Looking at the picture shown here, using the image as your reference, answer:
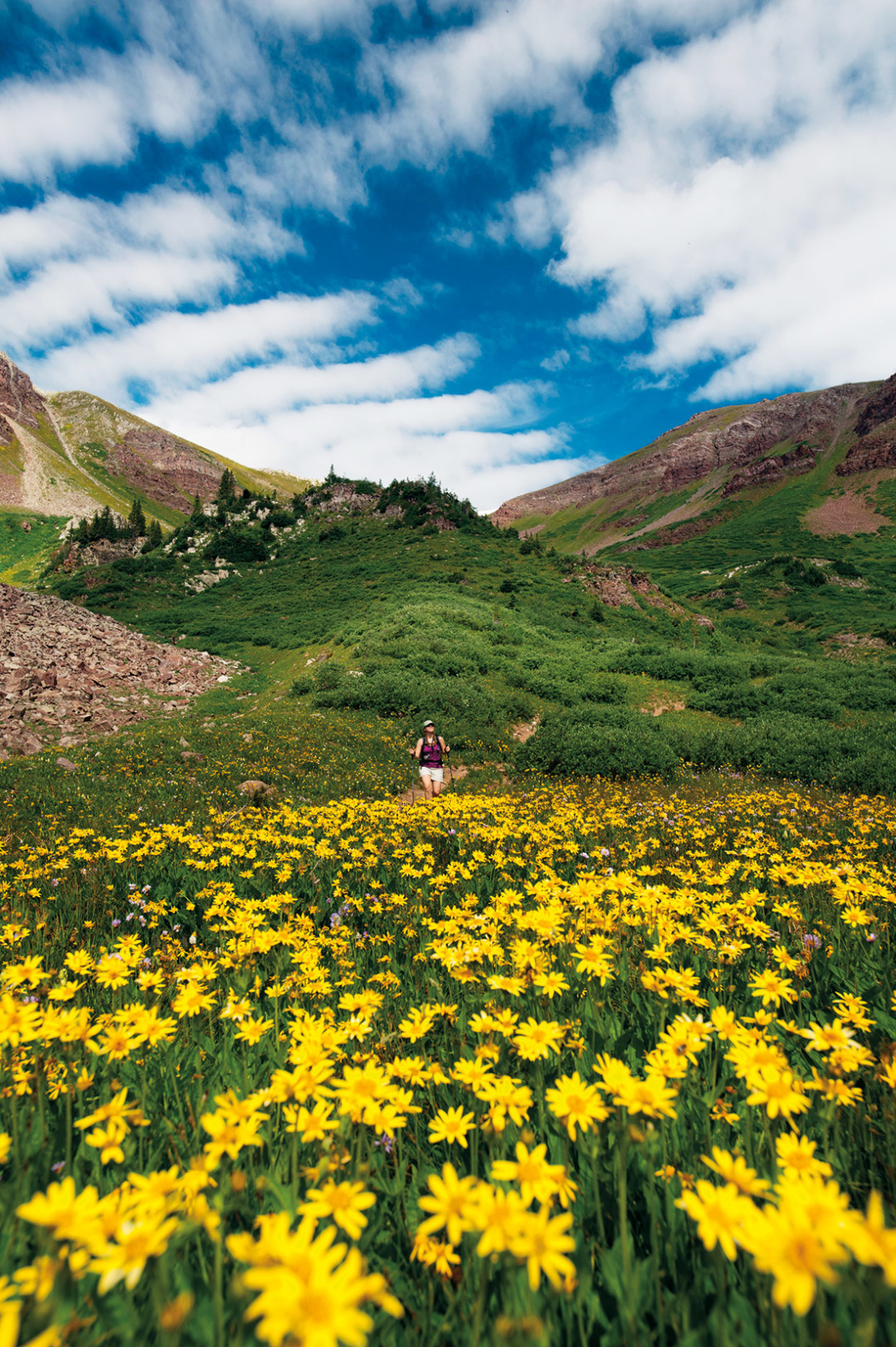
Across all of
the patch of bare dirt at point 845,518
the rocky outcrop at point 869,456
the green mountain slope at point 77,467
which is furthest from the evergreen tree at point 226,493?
the rocky outcrop at point 869,456

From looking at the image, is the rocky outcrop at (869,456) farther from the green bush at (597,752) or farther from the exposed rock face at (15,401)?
the exposed rock face at (15,401)

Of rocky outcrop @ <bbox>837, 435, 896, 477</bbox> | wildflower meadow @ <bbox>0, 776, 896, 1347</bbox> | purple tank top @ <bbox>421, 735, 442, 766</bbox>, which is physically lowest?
purple tank top @ <bbox>421, 735, 442, 766</bbox>

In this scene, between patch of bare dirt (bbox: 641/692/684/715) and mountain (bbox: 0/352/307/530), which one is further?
mountain (bbox: 0/352/307/530)

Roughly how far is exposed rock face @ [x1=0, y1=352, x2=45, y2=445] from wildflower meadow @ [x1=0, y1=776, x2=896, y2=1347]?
141934mm

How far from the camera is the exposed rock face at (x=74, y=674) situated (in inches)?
553

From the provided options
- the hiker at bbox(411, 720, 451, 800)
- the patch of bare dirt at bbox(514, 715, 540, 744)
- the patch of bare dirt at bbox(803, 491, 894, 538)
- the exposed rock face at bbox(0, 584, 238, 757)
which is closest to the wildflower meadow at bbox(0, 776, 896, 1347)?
the hiker at bbox(411, 720, 451, 800)

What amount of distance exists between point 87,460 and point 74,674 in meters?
137

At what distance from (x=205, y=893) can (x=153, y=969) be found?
868 mm

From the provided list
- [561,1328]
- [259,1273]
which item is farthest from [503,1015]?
[259,1273]

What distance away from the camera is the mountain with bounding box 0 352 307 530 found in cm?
9700

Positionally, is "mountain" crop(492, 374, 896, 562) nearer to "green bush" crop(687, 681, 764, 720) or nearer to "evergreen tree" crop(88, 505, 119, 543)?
"green bush" crop(687, 681, 764, 720)

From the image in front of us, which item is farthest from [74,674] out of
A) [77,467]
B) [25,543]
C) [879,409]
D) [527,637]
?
[77,467]

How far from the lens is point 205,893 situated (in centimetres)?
447

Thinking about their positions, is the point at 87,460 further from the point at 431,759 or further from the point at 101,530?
the point at 431,759
